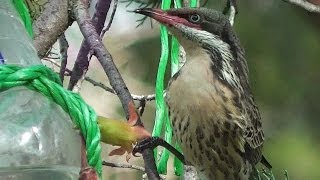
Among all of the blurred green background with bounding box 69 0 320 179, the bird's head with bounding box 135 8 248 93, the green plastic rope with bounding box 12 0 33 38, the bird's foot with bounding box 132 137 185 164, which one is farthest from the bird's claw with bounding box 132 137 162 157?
the blurred green background with bounding box 69 0 320 179

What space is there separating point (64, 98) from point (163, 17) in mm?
555

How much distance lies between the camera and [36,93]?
0.55m

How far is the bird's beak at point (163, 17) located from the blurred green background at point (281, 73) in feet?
6.40

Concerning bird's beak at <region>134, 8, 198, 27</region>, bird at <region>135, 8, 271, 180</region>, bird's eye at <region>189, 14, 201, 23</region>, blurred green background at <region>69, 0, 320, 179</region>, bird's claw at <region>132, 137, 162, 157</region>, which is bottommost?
blurred green background at <region>69, 0, 320, 179</region>

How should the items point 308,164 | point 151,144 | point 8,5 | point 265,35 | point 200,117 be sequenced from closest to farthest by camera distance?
1. point 8,5
2. point 151,144
3. point 200,117
4. point 308,164
5. point 265,35

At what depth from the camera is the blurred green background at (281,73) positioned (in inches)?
125

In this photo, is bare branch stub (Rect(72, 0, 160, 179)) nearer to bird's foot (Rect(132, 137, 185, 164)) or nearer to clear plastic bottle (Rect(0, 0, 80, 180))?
bird's foot (Rect(132, 137, 185, 164))

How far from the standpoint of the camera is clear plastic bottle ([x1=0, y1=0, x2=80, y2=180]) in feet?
1.69

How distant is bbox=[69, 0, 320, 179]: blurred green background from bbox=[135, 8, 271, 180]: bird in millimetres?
1734

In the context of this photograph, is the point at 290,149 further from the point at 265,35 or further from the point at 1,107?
the point at 1,107

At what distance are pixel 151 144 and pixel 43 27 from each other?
208 millimetres

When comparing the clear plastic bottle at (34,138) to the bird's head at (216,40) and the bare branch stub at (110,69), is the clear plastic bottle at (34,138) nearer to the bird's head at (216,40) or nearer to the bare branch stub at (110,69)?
the bare branch stub at (110,69)

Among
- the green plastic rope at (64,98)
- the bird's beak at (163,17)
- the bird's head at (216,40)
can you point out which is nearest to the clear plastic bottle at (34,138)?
the green plastic rope at (64,98)

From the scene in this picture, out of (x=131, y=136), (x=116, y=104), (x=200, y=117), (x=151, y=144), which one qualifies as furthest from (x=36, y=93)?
(x=116, y=104)
